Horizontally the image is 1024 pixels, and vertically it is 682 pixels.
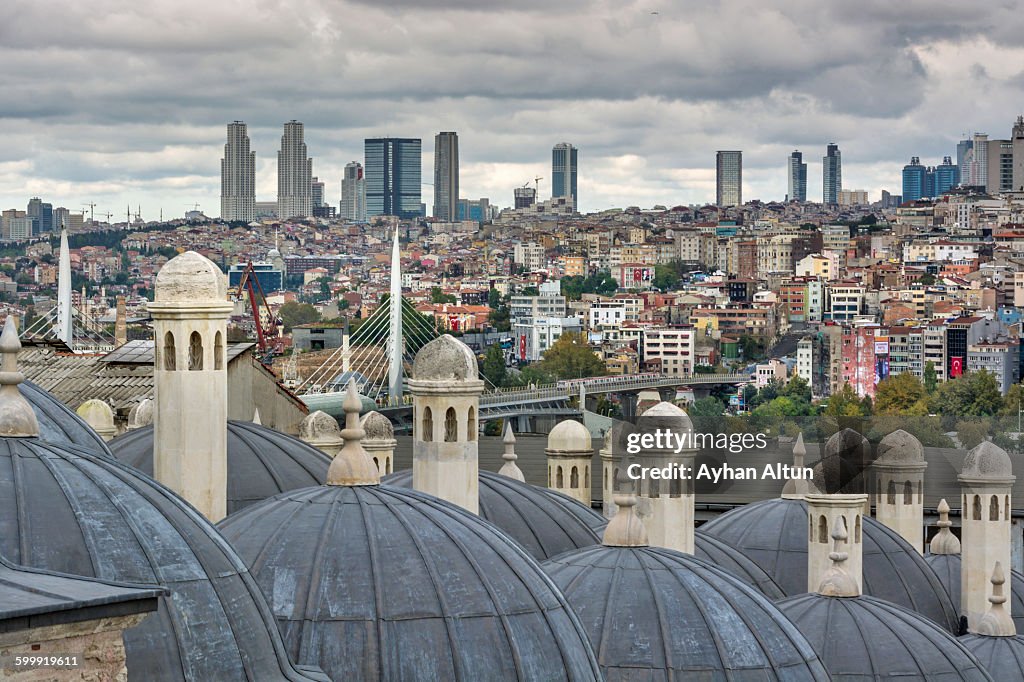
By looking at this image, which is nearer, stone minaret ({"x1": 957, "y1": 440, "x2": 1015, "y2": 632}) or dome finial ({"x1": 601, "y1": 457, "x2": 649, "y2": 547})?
dome finial ({"x1": 601, "y1": 457, "x2": 649, "y2": 547})

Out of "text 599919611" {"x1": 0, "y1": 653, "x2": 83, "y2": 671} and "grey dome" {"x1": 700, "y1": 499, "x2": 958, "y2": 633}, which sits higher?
"text 599919611" {"x1": 0, "y1": 653, "x2": 83, "y2": 671}

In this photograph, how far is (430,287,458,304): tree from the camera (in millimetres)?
174250

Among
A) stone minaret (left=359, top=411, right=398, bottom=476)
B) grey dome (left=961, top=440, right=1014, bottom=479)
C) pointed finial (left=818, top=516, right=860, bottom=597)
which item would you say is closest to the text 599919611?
pointed finial (left=818, top=516, right=860, bottom=597)

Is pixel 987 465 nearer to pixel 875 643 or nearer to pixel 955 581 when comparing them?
pixel 955 581

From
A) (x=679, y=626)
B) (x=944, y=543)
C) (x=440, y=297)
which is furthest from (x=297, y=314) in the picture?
(x=679, y=626)

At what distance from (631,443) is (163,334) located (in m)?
7.02

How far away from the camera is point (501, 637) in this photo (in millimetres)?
11812

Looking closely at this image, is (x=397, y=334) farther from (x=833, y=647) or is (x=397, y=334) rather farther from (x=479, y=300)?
(x=479, y=300)

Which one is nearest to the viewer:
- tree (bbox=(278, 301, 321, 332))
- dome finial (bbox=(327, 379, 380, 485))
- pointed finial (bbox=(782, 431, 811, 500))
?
dome finial (bbox=(327, 379, 380, 485))

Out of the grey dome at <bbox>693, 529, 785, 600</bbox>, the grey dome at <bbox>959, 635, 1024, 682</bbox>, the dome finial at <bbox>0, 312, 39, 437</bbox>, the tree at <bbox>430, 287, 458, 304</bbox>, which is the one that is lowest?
the grey dome at <bbox>959, 635, 1024, 682</bbox>

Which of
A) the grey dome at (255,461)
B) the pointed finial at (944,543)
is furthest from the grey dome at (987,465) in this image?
the grey dome at (255,461)

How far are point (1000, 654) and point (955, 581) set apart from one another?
3025 millimetres

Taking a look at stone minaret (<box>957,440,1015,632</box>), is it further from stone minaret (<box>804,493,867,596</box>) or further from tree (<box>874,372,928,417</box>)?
tree (<box>874,372,928,417</box>)

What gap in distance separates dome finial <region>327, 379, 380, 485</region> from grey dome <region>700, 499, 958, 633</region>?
857 centimetres
